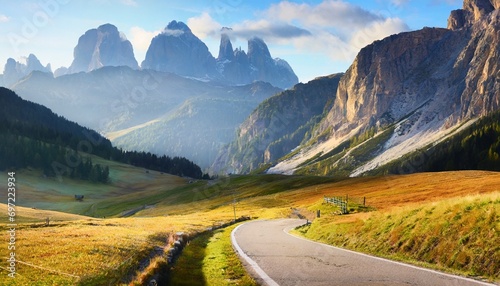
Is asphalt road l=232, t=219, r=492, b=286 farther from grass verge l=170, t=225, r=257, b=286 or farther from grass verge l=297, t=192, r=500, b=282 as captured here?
grass verge l=297, t=192, r=500, b=282

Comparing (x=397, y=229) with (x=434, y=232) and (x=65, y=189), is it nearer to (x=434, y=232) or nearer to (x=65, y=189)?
(x=434, y=232)

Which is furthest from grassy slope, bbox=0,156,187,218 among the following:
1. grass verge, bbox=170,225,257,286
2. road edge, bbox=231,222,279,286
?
road edge, bbox=231,222,279,286

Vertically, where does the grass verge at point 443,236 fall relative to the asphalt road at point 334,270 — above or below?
above

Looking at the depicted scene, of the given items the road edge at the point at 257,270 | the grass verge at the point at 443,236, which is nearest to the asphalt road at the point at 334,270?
the road edge at the point at 257,270

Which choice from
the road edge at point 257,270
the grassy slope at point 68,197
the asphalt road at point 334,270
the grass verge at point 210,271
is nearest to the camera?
the asphalt road at point 334,270

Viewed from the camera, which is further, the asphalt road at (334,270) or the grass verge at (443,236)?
the grass verge at (443,236)

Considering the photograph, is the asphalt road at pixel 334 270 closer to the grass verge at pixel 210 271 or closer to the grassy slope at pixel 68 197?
the grass verge at pixel 210 271

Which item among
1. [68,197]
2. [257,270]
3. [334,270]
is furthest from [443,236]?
[68,197]

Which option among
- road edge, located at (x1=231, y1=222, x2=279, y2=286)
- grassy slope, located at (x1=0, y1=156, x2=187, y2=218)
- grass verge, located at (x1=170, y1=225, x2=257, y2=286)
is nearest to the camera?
road edge, located at (x1=231, y1=222, x2=279, y2=286)

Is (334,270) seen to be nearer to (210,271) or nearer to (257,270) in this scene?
(257,270)

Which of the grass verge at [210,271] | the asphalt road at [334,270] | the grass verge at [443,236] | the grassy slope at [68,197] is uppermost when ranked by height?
the grass verge at [443,236]

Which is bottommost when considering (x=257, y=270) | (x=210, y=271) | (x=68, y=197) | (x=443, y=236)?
(x=68, y=197)

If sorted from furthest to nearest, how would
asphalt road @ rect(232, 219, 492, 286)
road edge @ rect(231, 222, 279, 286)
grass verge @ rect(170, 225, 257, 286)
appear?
1. grass verge @ rect(170, 225, 257, 286)
2. road edge @ rect(231, 222, 279, 286)
3. asphalt road @ rect(232, 219, 492, 286)

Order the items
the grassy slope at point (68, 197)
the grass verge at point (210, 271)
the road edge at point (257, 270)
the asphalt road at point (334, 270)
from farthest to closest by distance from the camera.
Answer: the grassy slope at point (68, 197)
the grass verge at point (210, 271)
the road edge at point (257, 270)
the asphalt road at point (334, 270)
